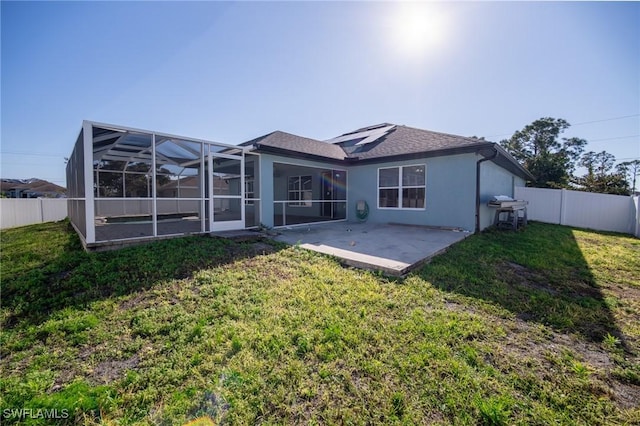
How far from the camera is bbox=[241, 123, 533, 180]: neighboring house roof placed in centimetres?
761

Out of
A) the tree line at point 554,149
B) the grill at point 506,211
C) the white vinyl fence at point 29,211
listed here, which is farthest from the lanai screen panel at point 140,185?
the tree line at point 554,149

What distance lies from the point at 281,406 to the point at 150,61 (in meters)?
9.53

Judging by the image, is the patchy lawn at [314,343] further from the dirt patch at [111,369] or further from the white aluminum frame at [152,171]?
the white aluminum frame at [152,171]

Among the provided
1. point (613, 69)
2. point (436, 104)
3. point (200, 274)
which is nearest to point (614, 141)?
point (613, 69)

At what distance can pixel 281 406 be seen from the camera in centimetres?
181

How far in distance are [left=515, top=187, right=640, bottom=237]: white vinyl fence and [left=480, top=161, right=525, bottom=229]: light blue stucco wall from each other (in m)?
3.45

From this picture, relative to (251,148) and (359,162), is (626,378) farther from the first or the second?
(359,162)

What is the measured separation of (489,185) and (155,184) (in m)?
10.3

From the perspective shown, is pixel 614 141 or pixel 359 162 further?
pixel 614 141

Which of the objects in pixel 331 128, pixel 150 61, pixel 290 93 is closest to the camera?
pixel 150 61

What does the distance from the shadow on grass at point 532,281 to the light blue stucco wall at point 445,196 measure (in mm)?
1296

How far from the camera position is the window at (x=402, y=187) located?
8828mm

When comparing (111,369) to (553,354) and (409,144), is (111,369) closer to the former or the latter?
(553,354)

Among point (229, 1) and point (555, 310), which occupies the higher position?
point (229, 1)
